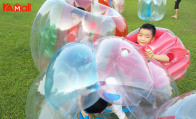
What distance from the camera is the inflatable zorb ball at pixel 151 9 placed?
22.0 ft

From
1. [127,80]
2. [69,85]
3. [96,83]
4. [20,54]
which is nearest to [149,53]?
[127,80]

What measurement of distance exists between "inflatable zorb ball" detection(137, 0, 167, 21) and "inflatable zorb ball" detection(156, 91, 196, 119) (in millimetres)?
5700

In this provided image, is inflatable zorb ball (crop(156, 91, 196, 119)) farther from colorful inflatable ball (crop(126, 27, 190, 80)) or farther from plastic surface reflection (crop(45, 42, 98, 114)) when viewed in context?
colorful inflatable ball (crop(126, 27, 190, 80))

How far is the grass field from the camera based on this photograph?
291cm

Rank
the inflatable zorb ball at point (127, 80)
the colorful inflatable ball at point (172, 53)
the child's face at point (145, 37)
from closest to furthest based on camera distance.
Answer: the inflatable zorb ball at point (127, 80) < the colorful inflatable ball at point (172, 53) < the child's face at point (145, 37)

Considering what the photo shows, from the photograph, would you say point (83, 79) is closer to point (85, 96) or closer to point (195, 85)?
point (85, 96)

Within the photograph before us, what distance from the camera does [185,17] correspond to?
27.5 ft

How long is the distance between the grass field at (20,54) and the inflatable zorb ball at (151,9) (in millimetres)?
308

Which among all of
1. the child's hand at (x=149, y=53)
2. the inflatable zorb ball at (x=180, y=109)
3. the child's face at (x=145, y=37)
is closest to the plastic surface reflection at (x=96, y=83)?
the inflatable zorb ball at (x=180, y=109)

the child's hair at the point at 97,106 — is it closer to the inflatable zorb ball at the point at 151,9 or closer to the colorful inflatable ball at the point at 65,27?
the colorful inflatable ball at the point at 65,27

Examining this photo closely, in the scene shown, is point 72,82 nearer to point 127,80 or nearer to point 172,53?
point 127,80

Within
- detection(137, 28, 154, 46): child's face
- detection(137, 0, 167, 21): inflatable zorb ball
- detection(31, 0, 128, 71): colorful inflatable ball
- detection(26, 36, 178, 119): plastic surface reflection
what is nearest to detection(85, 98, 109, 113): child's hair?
detection(26, 36, 178, 119): plastic surface reflection

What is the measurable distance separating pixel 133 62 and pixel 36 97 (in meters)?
0.74

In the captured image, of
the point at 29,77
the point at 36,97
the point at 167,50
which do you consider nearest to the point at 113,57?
the point at 36,97
